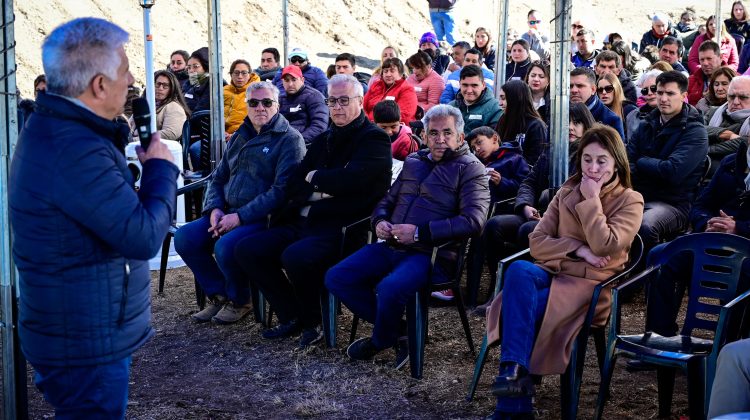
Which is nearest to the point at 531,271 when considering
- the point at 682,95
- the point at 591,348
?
the point at 591,348

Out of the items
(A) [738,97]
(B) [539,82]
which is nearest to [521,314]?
(A) [738,97]

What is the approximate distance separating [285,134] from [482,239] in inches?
56.6

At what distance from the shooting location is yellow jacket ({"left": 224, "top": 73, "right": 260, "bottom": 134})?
9.22m

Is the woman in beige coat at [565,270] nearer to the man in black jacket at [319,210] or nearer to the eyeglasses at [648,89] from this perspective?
the man in black jacket at [319,210]

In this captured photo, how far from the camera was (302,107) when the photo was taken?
837 centimetres

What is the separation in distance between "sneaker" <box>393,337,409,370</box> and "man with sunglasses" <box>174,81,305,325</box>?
4.36 feet

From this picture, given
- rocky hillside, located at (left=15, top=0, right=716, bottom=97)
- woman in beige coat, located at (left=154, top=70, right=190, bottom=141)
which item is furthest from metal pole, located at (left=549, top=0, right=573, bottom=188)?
rocky hillside, located at (left=15, top=0, right=716, bottom=97)

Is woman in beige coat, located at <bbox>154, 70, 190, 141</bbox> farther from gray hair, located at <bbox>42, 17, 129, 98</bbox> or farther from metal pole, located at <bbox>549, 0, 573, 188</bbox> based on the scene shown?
gray hair, located at <bbox>42, 17, 129, 98</bbox>

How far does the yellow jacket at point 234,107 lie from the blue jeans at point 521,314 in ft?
17.5

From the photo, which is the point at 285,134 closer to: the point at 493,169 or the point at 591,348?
the point at 493,169

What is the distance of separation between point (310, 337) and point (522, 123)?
7.61 ft

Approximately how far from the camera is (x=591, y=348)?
5.32 meters

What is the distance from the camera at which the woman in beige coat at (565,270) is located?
4158 mm

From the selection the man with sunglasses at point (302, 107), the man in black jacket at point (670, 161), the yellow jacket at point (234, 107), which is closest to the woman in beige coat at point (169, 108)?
the yellow jacket at point (234, 107)
